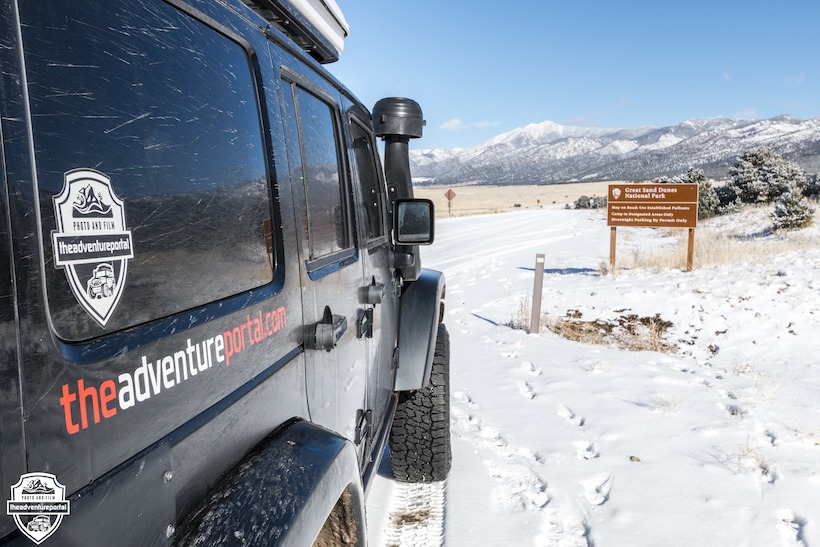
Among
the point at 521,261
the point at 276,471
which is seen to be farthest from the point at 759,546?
the point at 521,261

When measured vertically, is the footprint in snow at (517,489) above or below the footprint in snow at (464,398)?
above

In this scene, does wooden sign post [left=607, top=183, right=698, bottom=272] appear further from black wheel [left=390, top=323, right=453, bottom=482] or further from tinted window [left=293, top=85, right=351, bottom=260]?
tinted window [left=293, top=85, right=351, bottom=260]

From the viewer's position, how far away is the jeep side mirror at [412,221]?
3266mm

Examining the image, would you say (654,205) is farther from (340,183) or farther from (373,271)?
(340,183)

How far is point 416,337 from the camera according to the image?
354cm

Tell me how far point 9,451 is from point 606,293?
9.37 metres

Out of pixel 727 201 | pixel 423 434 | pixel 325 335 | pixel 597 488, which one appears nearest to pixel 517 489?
pixel 597 488

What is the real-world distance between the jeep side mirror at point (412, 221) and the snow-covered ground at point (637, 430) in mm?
1504

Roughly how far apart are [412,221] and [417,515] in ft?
5.23

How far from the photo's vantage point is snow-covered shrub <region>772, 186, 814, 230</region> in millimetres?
14297

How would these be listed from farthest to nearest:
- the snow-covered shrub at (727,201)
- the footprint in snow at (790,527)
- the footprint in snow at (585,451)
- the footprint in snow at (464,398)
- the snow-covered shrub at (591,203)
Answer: the snow-covered shrub at (591,203) → the snow-covered shrub at (727,201) → the footprint in snow at (464,398) → the footprint in snow at (585,451) → the footprint in snow at (790,527)

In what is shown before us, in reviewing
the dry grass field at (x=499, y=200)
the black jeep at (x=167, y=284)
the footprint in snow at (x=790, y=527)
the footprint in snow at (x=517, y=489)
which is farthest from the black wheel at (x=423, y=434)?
the dry grass field at (x=499, y=200)

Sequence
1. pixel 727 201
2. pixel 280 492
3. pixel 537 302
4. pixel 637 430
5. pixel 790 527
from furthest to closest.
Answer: pixel 727 201, pixel 537 302, pixel 637 430, pixel 790 527, pixel 280 492

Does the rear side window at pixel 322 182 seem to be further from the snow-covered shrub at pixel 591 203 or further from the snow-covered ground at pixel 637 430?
the snow-covered shrub at pixel 591 203
